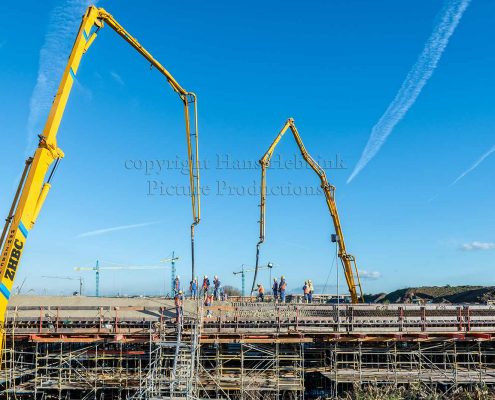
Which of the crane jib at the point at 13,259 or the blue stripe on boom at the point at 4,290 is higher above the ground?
the crane jib at the point at 13,259

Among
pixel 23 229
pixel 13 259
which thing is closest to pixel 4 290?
pixel 13 259

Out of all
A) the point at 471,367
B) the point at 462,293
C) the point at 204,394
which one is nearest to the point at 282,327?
the point at 204,394

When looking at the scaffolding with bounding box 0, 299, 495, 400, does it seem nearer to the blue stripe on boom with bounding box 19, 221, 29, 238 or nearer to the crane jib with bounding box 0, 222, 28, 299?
the crane jib with bounding box 0, 222, 28, 299

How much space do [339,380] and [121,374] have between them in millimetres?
9575

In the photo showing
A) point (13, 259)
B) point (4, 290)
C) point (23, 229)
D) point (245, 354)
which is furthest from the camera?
point (245, 354)

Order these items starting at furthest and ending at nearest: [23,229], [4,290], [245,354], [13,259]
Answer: [245,354], [23,229], [13,259], [4,290]

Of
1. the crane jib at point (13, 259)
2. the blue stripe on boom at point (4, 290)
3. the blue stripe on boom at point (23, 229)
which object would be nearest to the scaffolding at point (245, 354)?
the blue stripe on boom at point (4, 290)

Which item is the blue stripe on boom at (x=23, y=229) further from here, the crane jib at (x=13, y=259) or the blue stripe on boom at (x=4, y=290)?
the blue stripe on boom at (x=4, y=290)

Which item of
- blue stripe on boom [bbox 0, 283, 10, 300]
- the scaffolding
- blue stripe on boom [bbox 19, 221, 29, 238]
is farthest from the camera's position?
the scaffolding

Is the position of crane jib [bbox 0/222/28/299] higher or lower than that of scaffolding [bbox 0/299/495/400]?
higher

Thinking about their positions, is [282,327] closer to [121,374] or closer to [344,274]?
[121,374]

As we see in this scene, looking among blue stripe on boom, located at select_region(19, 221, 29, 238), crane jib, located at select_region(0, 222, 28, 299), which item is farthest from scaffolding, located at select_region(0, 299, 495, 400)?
blue stripe on boom, located at select_region(19, 221, 29, 238)

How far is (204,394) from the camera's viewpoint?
22031 millimetres

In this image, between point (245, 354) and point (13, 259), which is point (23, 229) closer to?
point (13, 259)
